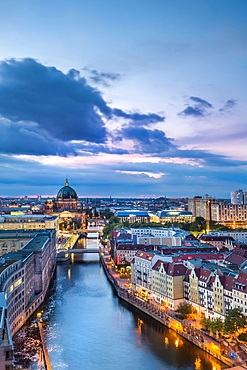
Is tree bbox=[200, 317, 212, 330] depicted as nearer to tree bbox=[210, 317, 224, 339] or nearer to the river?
tree bbox=[210, 317, 224, 339]

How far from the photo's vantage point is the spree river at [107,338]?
1798cm

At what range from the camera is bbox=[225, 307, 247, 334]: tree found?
61.2 feet

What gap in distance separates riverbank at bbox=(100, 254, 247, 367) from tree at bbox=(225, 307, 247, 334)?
2.18ft

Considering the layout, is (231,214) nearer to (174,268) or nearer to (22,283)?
(174,268)

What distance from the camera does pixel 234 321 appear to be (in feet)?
61.6

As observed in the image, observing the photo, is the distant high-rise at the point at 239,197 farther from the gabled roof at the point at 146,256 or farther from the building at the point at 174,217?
the gabled roof at the point at 146,256

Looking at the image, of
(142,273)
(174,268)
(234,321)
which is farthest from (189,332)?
(142,273)

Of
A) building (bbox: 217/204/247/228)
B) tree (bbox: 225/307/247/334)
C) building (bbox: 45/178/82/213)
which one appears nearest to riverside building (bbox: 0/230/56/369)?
tree (bbox: 225/307/247/334)

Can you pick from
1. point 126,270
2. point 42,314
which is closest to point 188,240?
point 126,270

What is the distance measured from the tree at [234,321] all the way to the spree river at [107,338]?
66.3 inches

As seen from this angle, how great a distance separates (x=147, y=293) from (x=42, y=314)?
25.1 feet

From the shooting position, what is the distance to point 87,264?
43781mm

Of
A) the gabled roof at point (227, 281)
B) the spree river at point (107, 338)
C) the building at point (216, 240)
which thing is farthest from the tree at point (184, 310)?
the building at point (216, 240)

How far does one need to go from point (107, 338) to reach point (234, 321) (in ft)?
22.6
